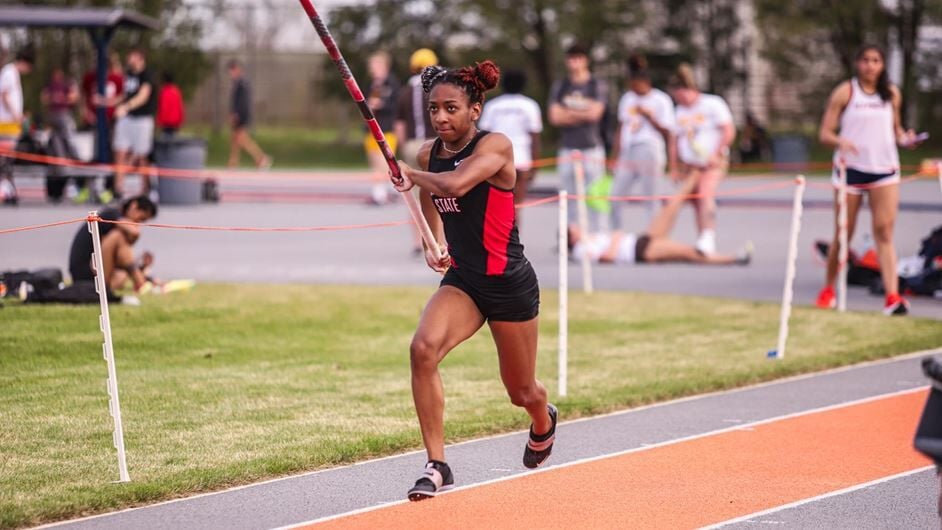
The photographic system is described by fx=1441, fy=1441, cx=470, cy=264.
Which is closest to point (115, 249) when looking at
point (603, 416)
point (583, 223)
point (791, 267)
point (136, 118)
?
point (583, 223)

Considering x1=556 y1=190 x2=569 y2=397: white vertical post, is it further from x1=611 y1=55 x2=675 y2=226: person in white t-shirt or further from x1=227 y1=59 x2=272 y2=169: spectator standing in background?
x1=227 y1=59 x2=272 y2=169: spectator standing in background

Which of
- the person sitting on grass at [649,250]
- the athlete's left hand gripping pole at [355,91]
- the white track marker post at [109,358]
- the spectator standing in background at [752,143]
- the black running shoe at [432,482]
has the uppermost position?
the athlete's left hand gripping pole at [355,91]

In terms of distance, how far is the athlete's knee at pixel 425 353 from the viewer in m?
6.23

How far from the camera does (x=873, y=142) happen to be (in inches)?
493

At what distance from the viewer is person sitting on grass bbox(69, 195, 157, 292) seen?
496 inches

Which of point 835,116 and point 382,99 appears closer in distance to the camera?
point 835,116

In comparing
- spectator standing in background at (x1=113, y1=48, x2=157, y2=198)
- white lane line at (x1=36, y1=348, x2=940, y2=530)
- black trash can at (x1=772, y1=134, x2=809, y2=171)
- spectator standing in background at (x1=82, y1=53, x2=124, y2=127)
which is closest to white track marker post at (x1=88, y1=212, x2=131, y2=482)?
white lane line at (x1=36, y1=348, x2=940, y2=530)

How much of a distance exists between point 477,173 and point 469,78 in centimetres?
45

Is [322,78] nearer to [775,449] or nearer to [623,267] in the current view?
[623,267]

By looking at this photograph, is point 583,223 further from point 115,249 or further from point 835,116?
point 115,249

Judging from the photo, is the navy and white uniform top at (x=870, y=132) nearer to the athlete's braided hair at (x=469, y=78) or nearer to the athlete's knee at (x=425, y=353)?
the athlete's braided hair at (x=469, y=78)

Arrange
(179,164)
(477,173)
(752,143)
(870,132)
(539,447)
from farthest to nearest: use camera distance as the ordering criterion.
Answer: (752,143) < (179,164) < (870,132) < (539,447) < (477,173)

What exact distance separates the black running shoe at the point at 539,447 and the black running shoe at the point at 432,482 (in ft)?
2.40

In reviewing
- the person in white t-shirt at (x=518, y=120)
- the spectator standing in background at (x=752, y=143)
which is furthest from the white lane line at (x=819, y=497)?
the spectator standing in background at (x=752, y=143)
